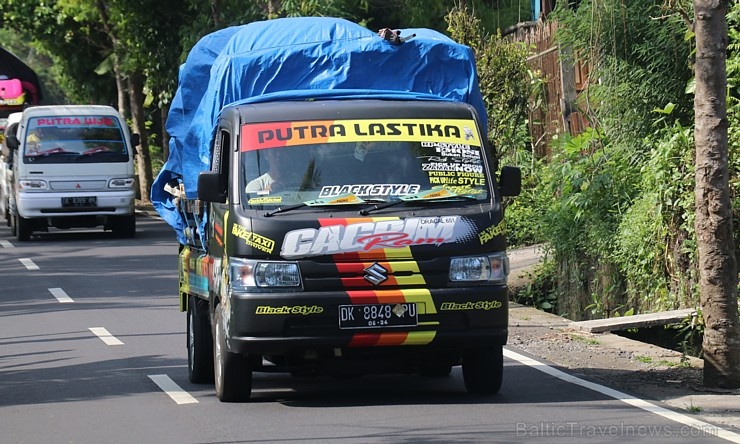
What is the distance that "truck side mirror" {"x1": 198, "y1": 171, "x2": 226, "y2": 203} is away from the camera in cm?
926

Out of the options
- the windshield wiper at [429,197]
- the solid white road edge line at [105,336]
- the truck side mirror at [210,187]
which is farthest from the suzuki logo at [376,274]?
the solid white road edge line at [105,336]

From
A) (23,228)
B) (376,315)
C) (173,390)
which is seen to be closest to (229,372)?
(173,390)

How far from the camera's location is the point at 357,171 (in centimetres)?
938

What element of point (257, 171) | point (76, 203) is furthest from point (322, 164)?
point (76, 203)

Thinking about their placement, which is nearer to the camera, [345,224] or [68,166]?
[345,224]

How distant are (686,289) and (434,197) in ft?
17.6

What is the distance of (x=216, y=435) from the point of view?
27.5ft

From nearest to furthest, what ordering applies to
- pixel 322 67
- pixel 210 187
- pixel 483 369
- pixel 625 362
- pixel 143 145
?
pixel 210 187 → pixel 483 369 → pixel 322 67 → pixel 625 362 → pixel 143 145

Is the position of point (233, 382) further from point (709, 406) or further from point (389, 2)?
point (389, 2)

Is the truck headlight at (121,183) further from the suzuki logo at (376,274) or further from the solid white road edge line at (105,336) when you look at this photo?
the suzuki logo at (376,274)

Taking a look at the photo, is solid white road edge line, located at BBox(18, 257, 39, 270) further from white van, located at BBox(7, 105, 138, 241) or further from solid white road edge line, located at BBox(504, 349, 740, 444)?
solid white road edge line, located at BBox(504, 349, 740, 444)

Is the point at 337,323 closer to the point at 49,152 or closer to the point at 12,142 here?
the point at 49,152

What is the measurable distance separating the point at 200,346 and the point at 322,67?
2.30 m

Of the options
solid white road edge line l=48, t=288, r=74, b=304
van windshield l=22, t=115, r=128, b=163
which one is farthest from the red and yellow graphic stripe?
van windshield l=22, t=115, r=128, b=163
